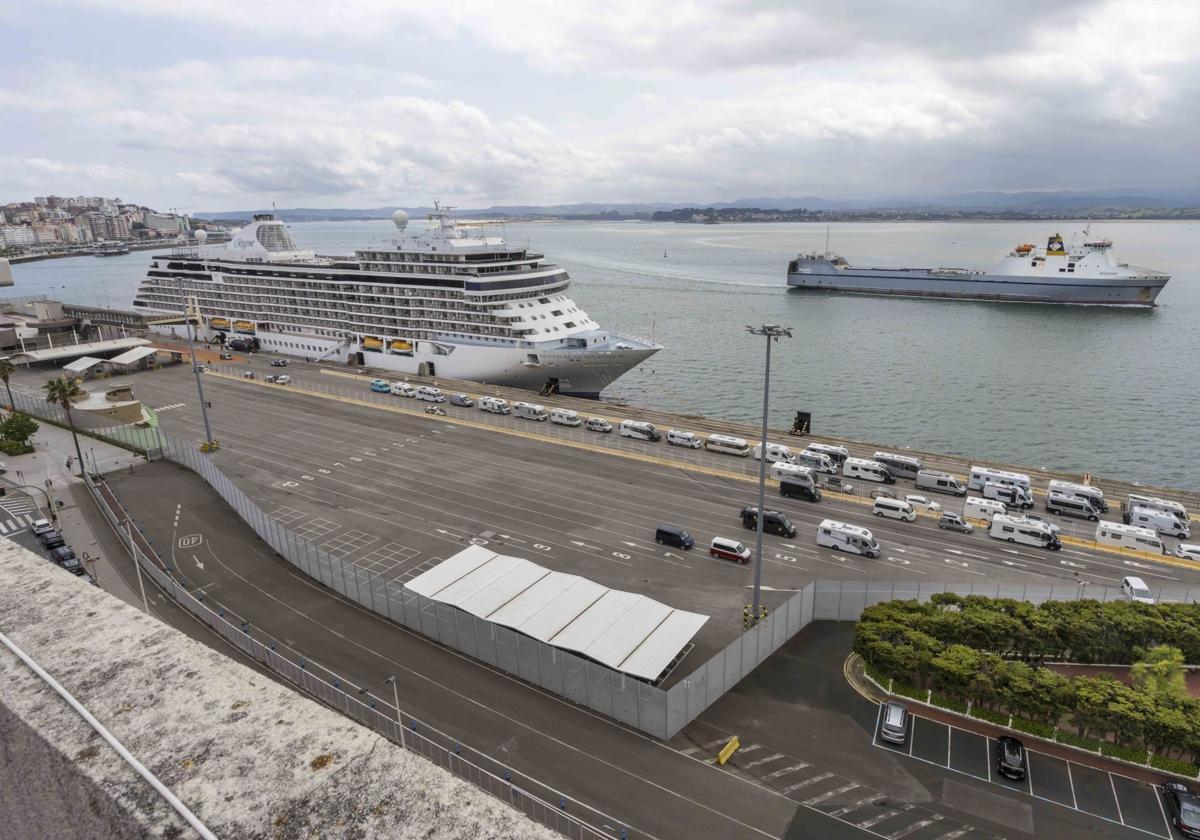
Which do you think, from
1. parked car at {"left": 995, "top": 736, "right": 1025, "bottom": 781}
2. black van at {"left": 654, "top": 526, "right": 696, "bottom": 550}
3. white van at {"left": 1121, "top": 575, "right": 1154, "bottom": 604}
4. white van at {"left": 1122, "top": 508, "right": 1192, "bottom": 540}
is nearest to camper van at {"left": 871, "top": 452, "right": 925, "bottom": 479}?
white van at {"left": 1122, "top": 508, "right": 1192, "bottom": 540}

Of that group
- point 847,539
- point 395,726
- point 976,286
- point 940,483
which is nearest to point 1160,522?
point 940,483

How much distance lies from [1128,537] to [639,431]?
97.4 ft

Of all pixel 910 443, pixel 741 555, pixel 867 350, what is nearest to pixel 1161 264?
pixel 867 350

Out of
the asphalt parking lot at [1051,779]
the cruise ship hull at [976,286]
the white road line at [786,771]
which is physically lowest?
the asphalt parking lot at [1051,779]

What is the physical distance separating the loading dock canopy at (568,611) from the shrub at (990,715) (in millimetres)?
9263

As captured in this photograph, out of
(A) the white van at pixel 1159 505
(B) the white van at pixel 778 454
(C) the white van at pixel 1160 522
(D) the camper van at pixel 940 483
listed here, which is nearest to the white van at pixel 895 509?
(D) the camper van at pixel 940 483

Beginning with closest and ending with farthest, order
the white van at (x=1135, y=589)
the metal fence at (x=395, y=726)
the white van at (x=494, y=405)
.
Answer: the metal fence at (x=395, y=726)
the white van at (x=1135, y=589)
the white van at (x=494, y=405)

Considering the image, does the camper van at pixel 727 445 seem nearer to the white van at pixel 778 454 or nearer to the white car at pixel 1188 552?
the white van at pixel 778 454

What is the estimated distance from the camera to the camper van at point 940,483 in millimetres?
40750

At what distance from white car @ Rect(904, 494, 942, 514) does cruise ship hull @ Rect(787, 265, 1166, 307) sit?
108 metres

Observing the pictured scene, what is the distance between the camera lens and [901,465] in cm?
4369

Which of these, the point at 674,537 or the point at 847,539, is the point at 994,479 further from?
the point at 674,537

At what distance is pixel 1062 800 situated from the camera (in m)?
18.8

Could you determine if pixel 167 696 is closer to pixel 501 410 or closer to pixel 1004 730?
pixel 1004 730
